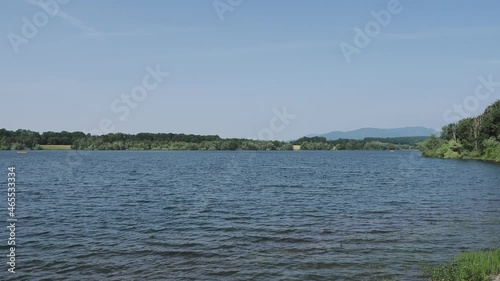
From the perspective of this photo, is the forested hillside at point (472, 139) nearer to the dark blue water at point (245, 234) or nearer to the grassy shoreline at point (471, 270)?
the dark blue water at point (245, 234)

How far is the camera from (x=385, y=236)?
25.2 meters

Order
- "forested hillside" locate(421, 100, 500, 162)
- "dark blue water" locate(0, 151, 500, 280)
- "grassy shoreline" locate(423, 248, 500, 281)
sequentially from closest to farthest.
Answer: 1. "grassy shoreline" locate(423, 248, 500, 281)
2. "dark blue water" locate(0, 151, 500, 280)
3. "forested hillside" locate(421, 100, 500, 162)

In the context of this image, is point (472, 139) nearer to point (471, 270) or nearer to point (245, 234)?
point (245, 234)

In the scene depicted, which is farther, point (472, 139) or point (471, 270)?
point (472, 139)

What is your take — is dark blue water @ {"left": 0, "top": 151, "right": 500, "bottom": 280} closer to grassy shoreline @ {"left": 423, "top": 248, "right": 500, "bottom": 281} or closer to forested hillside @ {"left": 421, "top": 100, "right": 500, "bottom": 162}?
grassy shoreline @ {"left": 423, "top": 248, "right": 500, "bottom": 281}

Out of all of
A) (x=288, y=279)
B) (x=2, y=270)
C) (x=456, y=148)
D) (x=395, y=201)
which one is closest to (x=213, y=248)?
(x=288, y=279)

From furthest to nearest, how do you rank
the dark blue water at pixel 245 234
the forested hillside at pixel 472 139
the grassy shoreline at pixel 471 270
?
1. the forested hillside at pixel 472 139
2. the dark blue water at pixel 245 234
3. the grassy shoreline at pixel 471 270

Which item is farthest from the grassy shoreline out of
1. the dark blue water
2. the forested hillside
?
the forested hillside

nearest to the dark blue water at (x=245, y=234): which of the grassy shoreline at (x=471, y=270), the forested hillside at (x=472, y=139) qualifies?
the grassy shoreline at (x=471, y=270)

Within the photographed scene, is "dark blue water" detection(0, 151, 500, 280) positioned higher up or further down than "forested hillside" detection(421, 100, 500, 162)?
further down

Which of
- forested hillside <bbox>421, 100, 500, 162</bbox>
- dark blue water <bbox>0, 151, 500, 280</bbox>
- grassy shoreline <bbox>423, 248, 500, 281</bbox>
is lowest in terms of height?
dark blue water <bbox>0, 151, 500, 280</bbox>

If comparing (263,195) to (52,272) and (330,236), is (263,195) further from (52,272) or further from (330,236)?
(52,272)

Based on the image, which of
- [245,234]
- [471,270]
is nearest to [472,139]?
[245,234]

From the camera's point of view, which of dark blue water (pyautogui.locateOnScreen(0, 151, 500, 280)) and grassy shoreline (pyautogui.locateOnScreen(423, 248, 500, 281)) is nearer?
grassy shoreline (pyautogui.locateOnScreen(423, 248, 500, 281))
